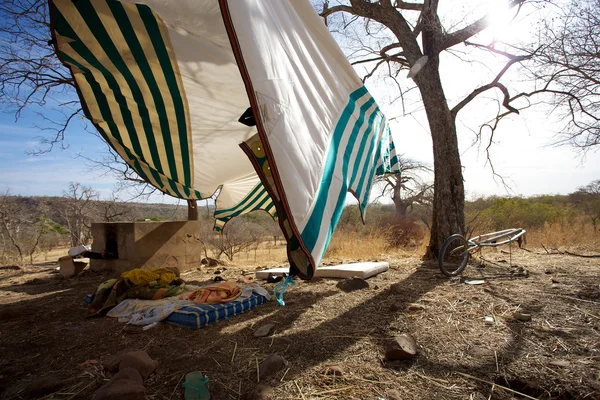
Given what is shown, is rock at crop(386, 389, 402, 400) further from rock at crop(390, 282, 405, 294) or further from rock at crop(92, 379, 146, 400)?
rock at crop(390, 282, 405, 294)

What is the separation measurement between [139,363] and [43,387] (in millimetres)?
539

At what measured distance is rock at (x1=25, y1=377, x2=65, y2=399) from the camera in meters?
1.92

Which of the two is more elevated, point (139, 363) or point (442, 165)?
point (442, 165)

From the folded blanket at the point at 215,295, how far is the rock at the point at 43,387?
4.90 feet

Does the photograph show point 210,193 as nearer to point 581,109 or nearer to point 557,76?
point 557,76

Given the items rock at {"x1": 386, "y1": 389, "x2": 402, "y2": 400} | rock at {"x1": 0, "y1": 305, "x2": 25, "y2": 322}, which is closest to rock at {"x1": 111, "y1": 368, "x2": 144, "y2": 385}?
rock at {"x1": 386, "y1": 389, "x2": 402, "y2": 400}

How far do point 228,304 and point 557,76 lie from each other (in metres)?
7.39

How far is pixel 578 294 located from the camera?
345 cm

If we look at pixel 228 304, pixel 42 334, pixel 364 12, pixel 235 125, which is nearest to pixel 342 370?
pixel 228 304

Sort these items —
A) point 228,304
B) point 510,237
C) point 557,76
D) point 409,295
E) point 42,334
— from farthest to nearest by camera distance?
point 557,76 < point 510,237 < point 409,295 < point 228,304 < point 42,334

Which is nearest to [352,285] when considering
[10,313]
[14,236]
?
[10,313]

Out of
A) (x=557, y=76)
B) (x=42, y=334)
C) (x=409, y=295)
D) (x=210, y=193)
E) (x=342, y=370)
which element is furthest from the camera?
(x=557, y=76)

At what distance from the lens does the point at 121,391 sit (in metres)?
1.70

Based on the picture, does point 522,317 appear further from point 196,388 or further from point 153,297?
point 153,297
